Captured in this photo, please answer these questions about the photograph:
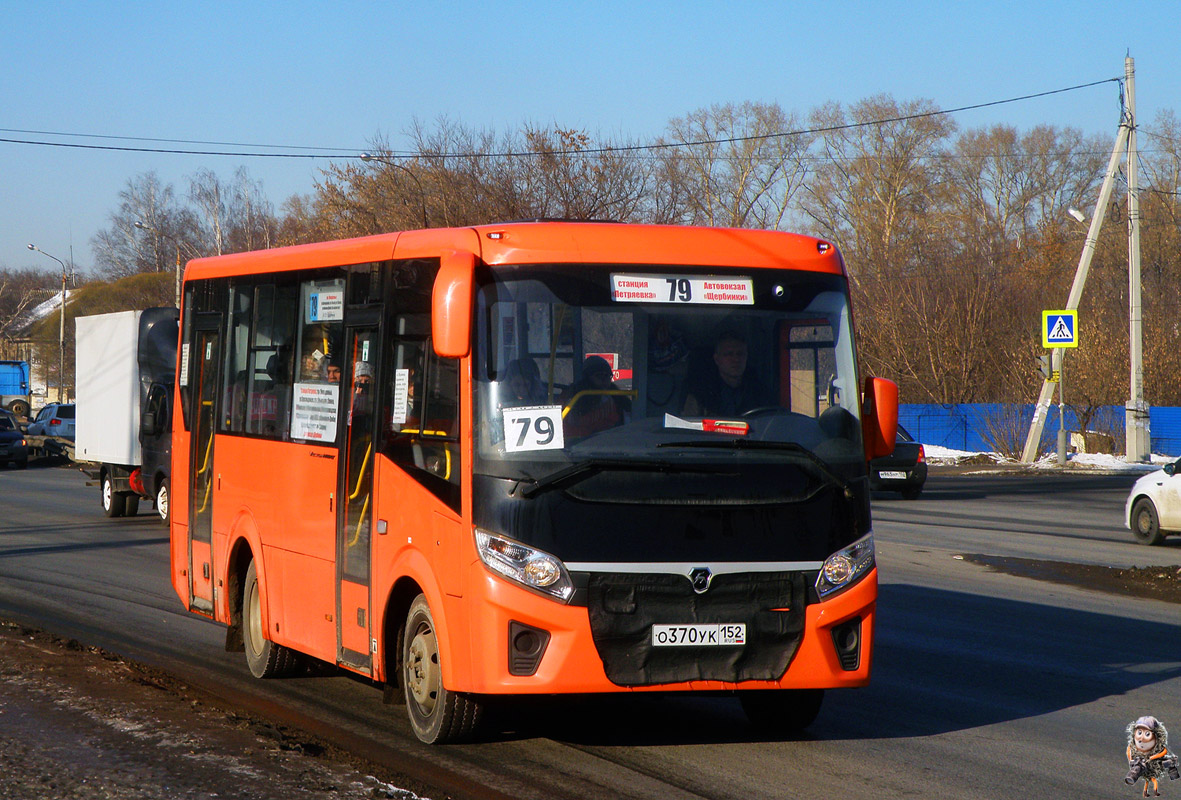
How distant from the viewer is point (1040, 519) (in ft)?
72.0

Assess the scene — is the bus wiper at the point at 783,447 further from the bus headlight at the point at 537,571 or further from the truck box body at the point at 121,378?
the truck box body at the point at 121,378

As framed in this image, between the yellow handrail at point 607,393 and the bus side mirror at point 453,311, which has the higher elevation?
the bus side mirror at point 453,311

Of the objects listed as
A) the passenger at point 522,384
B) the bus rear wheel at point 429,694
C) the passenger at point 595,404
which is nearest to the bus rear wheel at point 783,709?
the bus rear wheel at point 429,694

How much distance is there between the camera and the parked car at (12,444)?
126 feet

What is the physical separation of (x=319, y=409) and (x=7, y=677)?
271 centimetres

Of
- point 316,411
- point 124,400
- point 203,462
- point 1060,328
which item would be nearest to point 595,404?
point 316,411

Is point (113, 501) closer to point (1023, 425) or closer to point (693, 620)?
point (693, 620)

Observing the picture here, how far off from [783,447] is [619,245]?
1239 millimetres

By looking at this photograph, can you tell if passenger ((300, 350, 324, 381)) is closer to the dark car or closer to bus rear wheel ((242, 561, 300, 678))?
bus rear wheel ((242, 561, 300, 678))

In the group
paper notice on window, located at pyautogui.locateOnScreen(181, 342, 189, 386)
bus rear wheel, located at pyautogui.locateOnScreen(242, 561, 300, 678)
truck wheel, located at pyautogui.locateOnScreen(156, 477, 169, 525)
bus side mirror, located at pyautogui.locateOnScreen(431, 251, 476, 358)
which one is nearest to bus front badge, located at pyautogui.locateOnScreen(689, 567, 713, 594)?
bus side mirror, located at pyautogui.locateOnScreen(431, 251, 476, 358)

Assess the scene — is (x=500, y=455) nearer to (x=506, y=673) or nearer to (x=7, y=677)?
(x=506, y=673)

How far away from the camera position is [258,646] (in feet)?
28.2

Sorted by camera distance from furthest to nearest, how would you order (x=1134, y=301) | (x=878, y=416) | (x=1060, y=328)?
(x=1134, y=301), (x=1060, y=328), (x=878, y=416)

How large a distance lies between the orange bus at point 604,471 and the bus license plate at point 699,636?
0.03 feet
